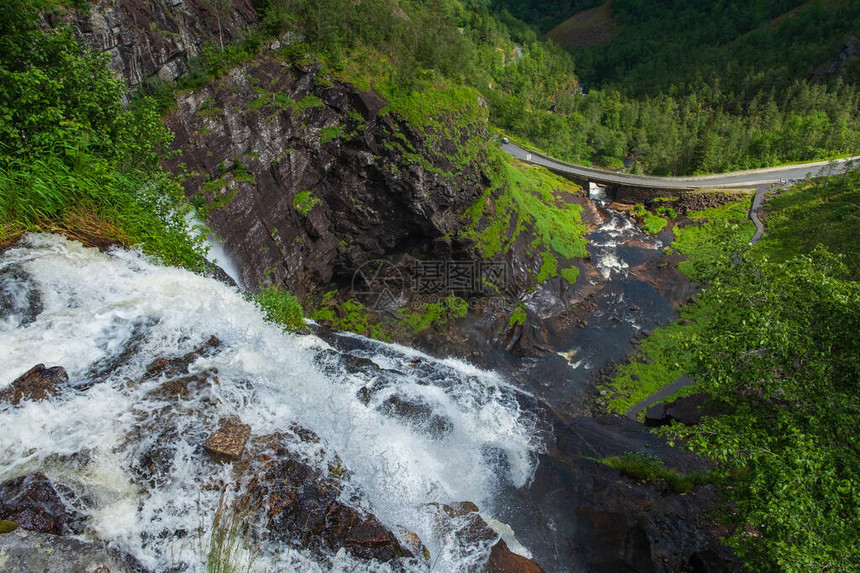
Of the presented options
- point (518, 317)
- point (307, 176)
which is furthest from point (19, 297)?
point (518, 317)

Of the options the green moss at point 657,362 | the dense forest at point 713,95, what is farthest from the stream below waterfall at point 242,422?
the dense forest at point 713,95

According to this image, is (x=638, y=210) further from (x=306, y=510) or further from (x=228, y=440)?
(x=228, y=440)

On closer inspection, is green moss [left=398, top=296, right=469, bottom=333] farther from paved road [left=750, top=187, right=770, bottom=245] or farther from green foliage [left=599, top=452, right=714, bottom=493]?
paved road [left=750, top=187, right=770, bottom=245]

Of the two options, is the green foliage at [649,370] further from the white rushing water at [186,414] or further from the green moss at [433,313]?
the white rushing water at [186,414]

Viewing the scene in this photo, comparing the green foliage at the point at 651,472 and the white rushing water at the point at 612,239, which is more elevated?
the green foliage at the point at 651,472

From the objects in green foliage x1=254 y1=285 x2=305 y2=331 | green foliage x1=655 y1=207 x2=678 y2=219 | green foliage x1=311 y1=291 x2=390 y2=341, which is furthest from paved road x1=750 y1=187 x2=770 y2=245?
green foliage x1=254 y1=285 x2=305 y2=331

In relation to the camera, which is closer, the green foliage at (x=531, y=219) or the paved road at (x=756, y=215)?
the green foliage at (x=531, y=219)
